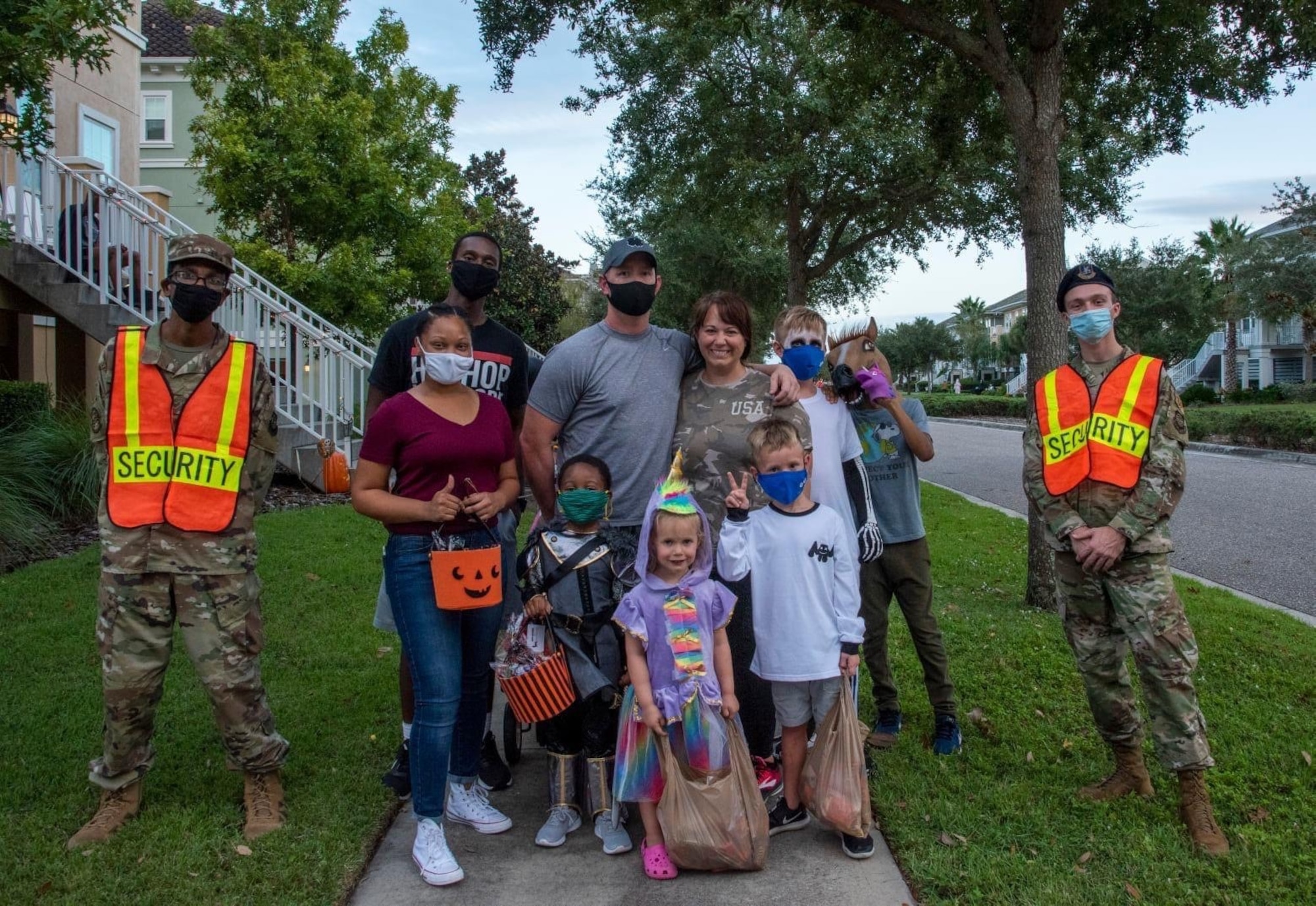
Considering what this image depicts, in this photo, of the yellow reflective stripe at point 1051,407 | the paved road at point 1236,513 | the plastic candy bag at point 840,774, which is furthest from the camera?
the paved road at point 1236,513

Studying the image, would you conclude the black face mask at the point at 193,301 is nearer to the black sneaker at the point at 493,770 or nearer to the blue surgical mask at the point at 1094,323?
the black sneaker at the point at 493,770

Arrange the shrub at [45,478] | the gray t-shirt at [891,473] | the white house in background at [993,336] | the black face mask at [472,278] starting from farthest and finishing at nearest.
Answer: the white house in background at [993,336]
the shrub at [45,478]
the gray t-shirt at [891,473]
the black face mask at [472,278]

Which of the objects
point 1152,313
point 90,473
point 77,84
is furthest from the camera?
point 1152,313

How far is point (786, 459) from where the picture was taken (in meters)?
3.61

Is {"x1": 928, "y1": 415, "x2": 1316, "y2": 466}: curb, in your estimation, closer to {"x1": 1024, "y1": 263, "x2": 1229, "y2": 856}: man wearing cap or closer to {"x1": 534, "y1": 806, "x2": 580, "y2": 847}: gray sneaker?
{"x1": 1024, "y1": 263, "x2": 1229, "y2": 856}: man wearing cap

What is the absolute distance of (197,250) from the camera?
12.0ft

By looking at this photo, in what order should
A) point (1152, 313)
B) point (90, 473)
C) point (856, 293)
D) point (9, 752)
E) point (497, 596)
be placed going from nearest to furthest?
point (497, 596)
point (9, 752)
point (90, 473)
point (856, 293)
point (1152, 313)

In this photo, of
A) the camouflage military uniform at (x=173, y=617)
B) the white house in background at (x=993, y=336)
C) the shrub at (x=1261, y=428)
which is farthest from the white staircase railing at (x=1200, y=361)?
the camouflage military uniform at (x=173, y=617)

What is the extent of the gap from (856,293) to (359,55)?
11.3 meters

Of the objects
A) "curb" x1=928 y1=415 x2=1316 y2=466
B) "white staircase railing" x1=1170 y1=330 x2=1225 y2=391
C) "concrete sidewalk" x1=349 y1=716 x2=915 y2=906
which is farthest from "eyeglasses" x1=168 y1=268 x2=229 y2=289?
"white staircase railing" x1=1170 y1=330 x2=1225 y2=391

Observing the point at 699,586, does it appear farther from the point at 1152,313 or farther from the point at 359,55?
the point at 1152,313

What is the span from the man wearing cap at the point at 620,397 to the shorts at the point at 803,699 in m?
0.83

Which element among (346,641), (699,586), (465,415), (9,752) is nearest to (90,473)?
(346,641)

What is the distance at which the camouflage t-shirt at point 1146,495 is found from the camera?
3684 millimetres
